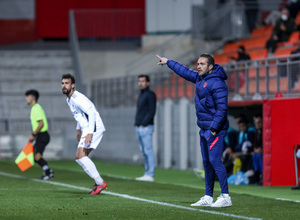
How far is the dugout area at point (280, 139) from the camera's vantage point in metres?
15.2

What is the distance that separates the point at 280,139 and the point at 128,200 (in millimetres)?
4473

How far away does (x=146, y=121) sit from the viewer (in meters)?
17.1

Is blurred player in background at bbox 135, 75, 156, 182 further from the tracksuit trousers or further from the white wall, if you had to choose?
the white wall

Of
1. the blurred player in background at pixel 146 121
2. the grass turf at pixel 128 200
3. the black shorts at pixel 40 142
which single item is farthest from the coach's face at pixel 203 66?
the black shorts at pixel 40 142

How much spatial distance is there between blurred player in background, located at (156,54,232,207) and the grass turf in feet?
1.07

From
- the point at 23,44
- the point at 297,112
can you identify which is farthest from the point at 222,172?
the point at 23,44

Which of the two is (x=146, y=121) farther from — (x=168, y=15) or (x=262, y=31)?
(x=168, y=15)

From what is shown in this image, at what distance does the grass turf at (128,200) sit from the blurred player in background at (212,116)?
0.33 metres

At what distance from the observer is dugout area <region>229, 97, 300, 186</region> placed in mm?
15195

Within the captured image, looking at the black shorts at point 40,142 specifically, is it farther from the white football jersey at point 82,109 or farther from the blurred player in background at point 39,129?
the white football jersey at point 82,109

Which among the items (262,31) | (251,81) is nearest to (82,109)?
(251,81)

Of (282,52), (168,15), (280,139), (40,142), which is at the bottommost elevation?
(40,142)

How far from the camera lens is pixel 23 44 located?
3500 cm

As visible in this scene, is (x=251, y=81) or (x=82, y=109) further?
(x=251, y=81)
